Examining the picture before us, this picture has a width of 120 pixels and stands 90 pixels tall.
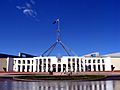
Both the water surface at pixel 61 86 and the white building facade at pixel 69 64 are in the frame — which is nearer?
the water surface at pixel 61 86

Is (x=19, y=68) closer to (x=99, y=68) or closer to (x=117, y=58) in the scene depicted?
(x=99, y=68)

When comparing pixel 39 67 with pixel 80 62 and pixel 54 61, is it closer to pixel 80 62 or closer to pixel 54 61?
pixel 54 61

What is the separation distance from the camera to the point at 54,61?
9138 cm

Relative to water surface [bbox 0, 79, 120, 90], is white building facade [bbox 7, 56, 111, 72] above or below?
above

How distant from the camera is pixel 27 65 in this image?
94250 mm

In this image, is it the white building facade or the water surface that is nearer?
the water surface

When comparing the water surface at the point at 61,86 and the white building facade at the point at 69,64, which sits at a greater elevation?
the white building facade at the point at 69,64

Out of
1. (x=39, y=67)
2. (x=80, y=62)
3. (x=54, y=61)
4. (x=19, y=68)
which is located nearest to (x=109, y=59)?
(x=80, y=62)

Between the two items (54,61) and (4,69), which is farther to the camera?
(4,69)

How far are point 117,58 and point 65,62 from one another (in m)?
21.1

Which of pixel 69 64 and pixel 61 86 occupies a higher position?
pixel 69 64

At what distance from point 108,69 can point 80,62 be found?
10527 mm

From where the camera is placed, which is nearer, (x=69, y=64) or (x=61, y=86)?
(x=61, y=86)

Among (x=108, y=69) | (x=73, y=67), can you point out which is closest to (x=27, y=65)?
(x=73, y=67)
